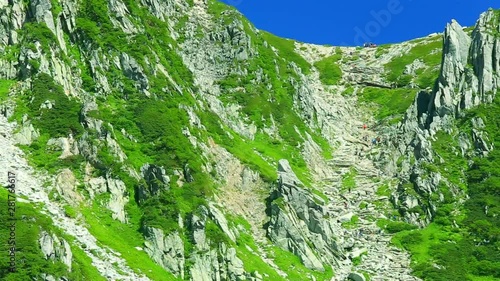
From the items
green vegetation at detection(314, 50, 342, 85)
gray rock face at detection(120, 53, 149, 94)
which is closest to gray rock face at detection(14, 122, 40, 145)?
gray rock face at detection(120, 53, 149, 94)

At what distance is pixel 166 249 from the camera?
48.9 meters

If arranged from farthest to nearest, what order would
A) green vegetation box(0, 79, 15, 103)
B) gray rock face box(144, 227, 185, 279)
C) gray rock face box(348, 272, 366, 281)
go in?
green vegetation box(0, 79, 15, 103) → gray rock face box(348, 272, 366, 281) → gray rock face box(144, 227, 185, 279)

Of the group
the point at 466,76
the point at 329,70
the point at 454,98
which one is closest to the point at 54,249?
the point at 454,98

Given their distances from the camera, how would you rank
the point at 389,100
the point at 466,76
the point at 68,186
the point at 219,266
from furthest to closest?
the point at 389,100 < the point at 466,76 < the point at 68,186 < the point at 219,266

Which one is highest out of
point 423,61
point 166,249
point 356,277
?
point 423,61

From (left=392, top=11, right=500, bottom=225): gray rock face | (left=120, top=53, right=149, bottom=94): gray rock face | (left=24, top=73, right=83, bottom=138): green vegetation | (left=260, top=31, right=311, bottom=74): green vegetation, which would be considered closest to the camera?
(left=24, top=73, right=83, bottom=138): green vegetation

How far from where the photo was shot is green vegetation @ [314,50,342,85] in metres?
144

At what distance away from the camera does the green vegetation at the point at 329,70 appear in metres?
144

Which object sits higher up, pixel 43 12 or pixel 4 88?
pixel 43 12

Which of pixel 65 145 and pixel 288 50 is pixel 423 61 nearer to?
pixel 288 50

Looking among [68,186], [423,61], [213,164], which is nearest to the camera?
[68,186]

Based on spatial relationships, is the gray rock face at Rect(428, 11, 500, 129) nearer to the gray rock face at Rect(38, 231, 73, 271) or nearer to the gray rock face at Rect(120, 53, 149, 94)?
the gray rock face at Rect(120, 53, 149, 94)

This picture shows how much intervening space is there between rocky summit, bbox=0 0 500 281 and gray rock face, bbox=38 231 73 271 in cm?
10

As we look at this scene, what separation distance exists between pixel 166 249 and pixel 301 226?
17.4 metres
